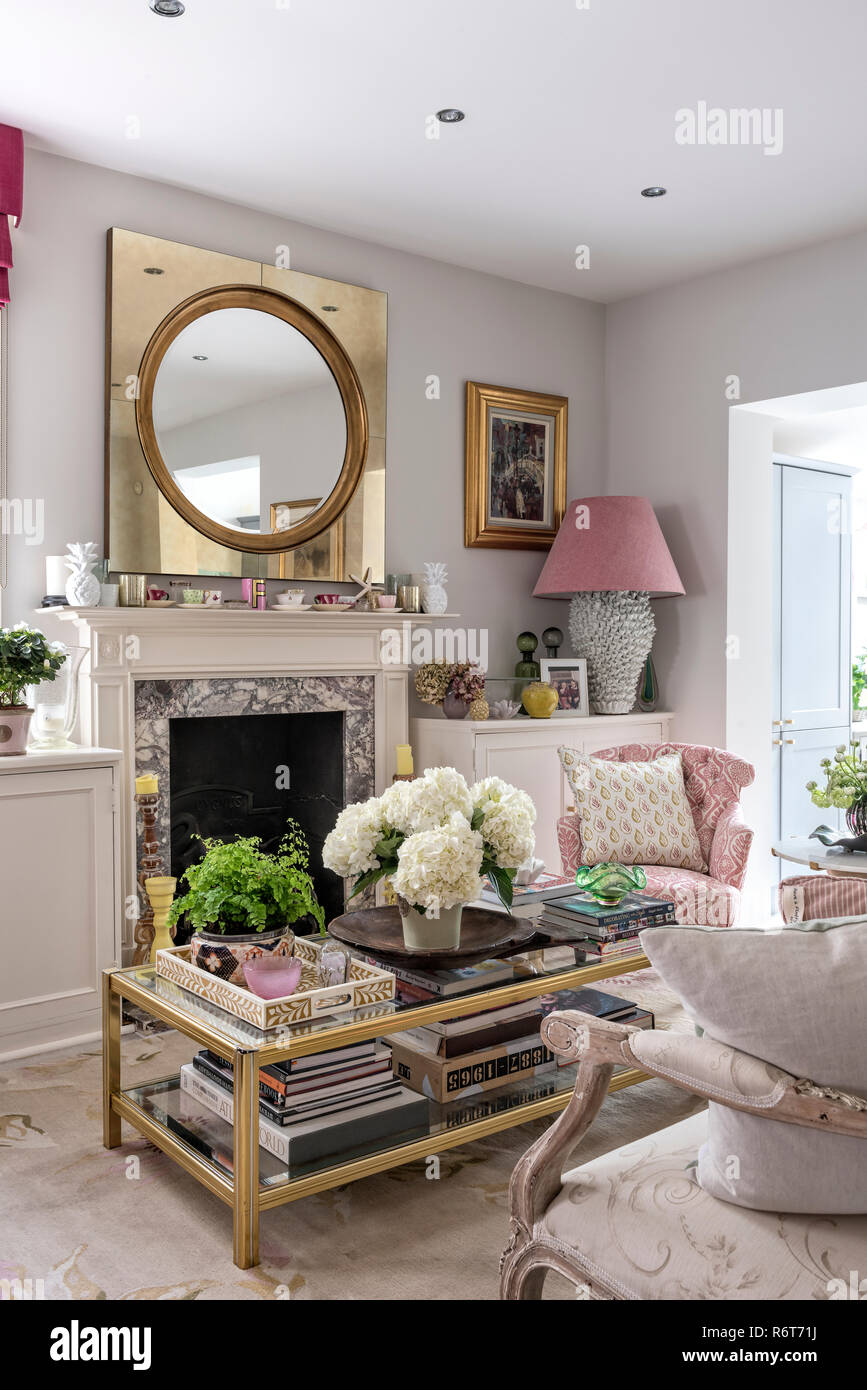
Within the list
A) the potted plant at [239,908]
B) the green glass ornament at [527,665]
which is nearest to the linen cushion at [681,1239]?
the potted plant at [239,908]

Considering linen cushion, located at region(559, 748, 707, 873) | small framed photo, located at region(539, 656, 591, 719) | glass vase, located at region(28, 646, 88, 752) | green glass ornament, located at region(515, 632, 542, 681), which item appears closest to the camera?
glass vase, located at region(28, 646, 88, 752)

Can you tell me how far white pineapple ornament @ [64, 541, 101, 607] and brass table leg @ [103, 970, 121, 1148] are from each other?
141 centimetres

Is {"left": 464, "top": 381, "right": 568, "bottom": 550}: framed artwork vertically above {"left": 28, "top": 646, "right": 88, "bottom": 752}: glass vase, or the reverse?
{"left": 464, "top": 381, "right": 568, "bottom": 550}: framed artwork

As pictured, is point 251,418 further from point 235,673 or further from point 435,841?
point 435,841

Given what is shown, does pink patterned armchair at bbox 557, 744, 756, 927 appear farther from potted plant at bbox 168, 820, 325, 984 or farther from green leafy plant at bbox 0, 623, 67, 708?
green leafy plant at bbox 0, 623, 67, 708

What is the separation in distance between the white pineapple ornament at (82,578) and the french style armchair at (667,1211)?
2359mm

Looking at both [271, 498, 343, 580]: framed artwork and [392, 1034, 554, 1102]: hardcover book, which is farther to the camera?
[271, 498, 343, 580]: framed artwork

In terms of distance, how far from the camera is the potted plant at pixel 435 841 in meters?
2.21

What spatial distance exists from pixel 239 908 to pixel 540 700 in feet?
A: 8.03

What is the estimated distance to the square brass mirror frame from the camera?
3637 millimetres

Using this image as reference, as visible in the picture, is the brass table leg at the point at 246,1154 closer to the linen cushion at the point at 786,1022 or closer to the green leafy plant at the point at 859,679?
the linen cushion at the point at 786,1022

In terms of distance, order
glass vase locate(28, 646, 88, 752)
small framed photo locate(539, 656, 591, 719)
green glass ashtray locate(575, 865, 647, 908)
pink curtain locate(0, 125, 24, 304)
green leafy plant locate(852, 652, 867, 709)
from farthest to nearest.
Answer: green leafy plant locate(852, 652, 867, 709)
small framed photo locate(539, 656, 591, 719)
glass vase locate(28, 646, 88, 752)
pink curtain locate(0, 125, 24, 304)
green glass ashtray locate(575, 865, 647, 908)

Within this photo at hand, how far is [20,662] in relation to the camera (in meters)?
3.13

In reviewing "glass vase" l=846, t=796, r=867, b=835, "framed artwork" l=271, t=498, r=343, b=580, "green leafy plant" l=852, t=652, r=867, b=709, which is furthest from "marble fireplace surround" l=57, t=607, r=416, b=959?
"green leafy plant" l=852, t=652, r=867, b=709
